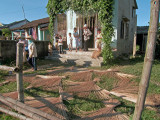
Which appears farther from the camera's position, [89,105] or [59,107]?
[89,105]

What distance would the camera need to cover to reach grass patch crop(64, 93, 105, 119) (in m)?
2.62

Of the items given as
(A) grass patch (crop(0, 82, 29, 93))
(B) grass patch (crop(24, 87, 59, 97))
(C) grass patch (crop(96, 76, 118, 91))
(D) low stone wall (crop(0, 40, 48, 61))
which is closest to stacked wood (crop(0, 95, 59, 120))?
(B) grass patch (crop(24, 87, 59, 97))

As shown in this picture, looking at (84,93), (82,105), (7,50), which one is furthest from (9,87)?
(7,50)

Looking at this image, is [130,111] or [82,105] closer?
[130,111]

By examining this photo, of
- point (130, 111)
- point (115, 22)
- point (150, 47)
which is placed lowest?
point (130, 111)

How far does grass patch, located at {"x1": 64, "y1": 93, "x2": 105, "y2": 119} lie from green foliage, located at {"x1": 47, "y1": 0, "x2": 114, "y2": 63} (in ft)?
11.7

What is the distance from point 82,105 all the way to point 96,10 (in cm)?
628

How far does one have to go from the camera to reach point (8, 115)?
245 cm

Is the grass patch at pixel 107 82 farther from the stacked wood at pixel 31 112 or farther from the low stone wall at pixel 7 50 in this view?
the low stone wall at pixel 7 50

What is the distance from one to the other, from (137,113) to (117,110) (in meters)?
1.11

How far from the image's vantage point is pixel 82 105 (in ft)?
9.22

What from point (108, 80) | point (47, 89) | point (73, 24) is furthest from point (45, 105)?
point (73, 24)

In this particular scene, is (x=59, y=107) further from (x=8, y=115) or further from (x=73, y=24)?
(x=73, y=24)

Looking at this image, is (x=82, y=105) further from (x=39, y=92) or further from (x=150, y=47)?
(x=150, y=47)
